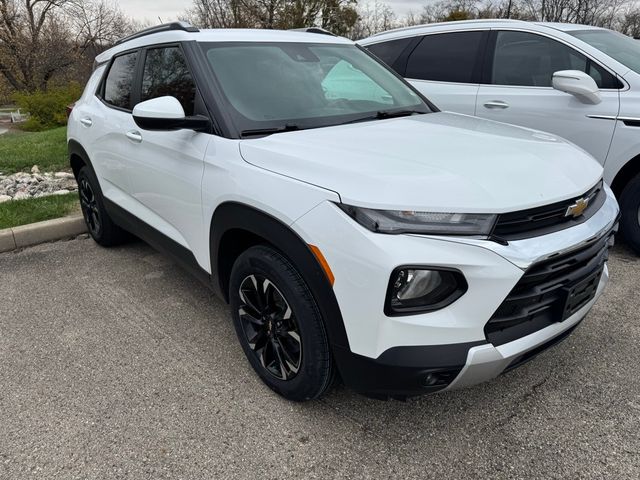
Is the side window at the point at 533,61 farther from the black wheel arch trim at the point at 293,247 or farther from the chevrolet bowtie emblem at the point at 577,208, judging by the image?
the black wheel arch trim at the point at 293,247

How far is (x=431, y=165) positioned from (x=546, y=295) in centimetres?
68

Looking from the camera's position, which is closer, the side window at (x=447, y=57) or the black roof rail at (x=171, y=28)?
the black roof rail at (x=171, y=28)

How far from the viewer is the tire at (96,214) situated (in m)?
4.27

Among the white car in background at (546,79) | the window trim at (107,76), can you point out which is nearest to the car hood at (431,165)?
the window trim at (107,76)

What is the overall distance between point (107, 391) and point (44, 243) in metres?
2.70

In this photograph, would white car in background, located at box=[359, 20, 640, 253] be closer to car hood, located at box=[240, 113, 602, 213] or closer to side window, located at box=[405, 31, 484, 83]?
side window, located at box=[405, 31, 484, 83]

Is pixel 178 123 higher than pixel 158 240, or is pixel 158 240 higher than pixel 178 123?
pixel 178 123

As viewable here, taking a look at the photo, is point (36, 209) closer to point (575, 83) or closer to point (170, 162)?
point (170, 162)

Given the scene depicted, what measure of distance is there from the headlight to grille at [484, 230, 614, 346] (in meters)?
0.25

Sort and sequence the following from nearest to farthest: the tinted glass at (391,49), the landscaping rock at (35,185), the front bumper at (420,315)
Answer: the front bumper at (420,315) → the tinted glass at (391,49) → the landscaping rock at (35,185)

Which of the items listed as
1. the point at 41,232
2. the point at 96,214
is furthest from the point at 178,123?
the point at 41,232

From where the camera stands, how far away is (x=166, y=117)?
249 cm

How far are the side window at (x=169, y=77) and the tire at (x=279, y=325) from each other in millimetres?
1017

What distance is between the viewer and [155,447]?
225cm
